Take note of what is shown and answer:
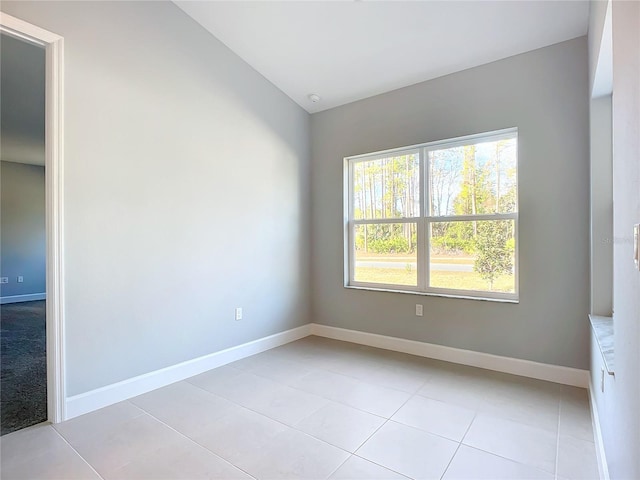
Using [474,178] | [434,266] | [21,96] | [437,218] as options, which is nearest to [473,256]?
[434,266]

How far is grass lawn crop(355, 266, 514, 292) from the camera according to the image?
3125 mm

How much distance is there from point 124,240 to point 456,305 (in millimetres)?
2934

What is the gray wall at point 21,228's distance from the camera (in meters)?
6.80

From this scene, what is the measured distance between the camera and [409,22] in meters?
2.76

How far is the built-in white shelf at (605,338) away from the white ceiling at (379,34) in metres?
2.15

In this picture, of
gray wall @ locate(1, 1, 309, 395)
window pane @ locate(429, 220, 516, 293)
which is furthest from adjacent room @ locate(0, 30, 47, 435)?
window pane @ locate(429, 220, 516, 293)

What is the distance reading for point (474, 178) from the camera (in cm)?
326

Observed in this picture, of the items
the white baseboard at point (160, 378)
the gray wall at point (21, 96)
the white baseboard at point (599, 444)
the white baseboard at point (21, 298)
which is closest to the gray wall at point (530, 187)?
the white baseboard at point (599, 444)

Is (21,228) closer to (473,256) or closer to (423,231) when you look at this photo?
(423,231)

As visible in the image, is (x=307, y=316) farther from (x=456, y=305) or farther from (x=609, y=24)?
(x=609, y=24)

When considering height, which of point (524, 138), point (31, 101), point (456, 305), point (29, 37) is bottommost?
point (456, 305)

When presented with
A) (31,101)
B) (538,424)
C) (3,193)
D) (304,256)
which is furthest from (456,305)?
(3,193)

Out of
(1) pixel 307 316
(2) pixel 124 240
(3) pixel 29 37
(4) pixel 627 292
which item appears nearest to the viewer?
(4) pixel 627 292

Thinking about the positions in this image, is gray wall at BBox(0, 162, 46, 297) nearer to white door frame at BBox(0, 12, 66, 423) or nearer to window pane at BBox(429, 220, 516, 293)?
white door frame at BBox(0, 12, 66, 423)
